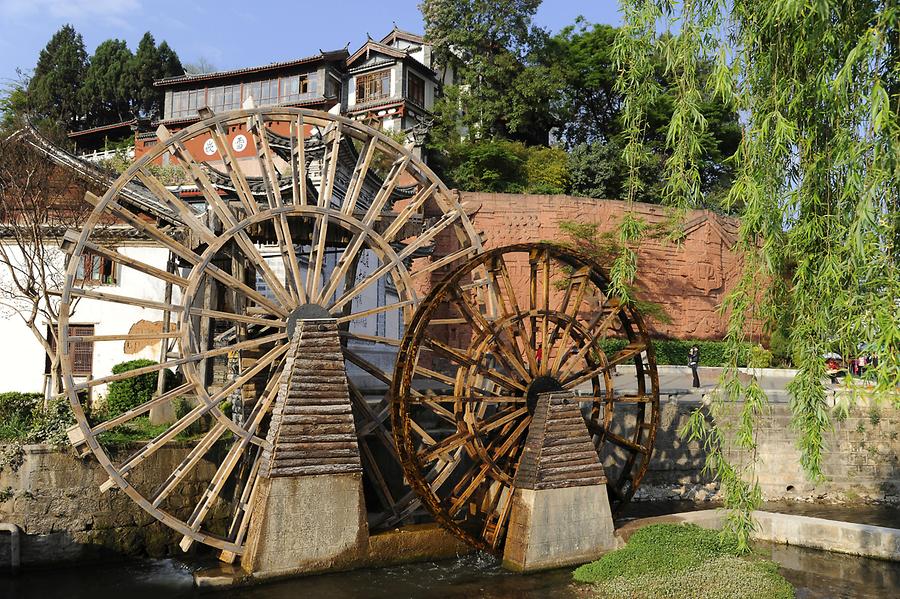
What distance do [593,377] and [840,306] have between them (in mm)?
5453

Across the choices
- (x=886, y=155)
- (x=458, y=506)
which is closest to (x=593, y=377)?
(x=458, y=506)

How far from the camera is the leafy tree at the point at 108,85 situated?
1492 inches

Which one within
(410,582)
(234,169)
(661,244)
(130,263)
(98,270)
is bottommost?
(410,582)

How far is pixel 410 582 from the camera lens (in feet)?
31.7

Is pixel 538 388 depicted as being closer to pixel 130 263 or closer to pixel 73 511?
pixel 130 263

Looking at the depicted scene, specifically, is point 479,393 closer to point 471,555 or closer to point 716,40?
→ point 471,555

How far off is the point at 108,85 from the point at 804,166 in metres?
37.7

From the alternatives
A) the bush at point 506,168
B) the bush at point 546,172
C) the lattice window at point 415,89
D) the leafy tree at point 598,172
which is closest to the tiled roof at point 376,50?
the lattice window at point 415,89

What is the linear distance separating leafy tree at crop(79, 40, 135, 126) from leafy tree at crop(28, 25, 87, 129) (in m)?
0.56

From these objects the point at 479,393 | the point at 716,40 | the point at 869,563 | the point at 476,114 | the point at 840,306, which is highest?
the point at 476,114

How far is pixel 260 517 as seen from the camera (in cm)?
915

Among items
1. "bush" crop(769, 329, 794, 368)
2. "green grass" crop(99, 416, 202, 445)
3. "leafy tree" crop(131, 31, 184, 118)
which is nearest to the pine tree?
"leafy tree" crop(131, 31, 184, 118)

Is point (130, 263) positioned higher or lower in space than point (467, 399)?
higher

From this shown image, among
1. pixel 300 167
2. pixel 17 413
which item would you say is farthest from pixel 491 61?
pixel 17 413
